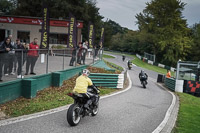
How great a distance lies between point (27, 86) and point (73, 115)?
135 inches

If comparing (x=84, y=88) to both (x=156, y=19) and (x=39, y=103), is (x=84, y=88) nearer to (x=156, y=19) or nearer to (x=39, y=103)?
(x=39, y=103)

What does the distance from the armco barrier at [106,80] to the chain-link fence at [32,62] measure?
190cm

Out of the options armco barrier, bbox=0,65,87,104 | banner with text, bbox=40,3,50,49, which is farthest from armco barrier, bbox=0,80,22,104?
banner with text, bbox=40,3,50,49

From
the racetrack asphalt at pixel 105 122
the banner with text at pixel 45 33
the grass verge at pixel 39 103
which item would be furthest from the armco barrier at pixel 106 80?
the banner with text at pixel 45 33

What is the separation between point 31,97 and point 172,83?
14.4 meters

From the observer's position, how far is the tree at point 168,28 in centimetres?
5594

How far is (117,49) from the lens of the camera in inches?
3688

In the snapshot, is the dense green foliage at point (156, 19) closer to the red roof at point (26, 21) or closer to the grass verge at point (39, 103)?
the red roof at point (26, 21)

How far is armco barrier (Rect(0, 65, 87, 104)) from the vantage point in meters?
8.57

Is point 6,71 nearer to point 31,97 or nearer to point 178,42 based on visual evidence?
point 31,97

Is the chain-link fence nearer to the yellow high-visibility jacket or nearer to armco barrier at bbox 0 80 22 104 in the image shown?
armco barrier at bbox 0 80 22 104

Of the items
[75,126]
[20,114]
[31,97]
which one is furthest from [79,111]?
[31,97]

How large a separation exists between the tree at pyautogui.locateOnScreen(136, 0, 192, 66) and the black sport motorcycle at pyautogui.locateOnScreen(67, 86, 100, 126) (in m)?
49.3

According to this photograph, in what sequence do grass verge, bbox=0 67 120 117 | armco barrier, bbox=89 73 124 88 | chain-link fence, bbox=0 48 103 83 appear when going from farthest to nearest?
armco barrier, bbox=89 73 124 88, chain-link fence, bbox=0 48 103 83, grass verge, bbox=0 67 120 117
